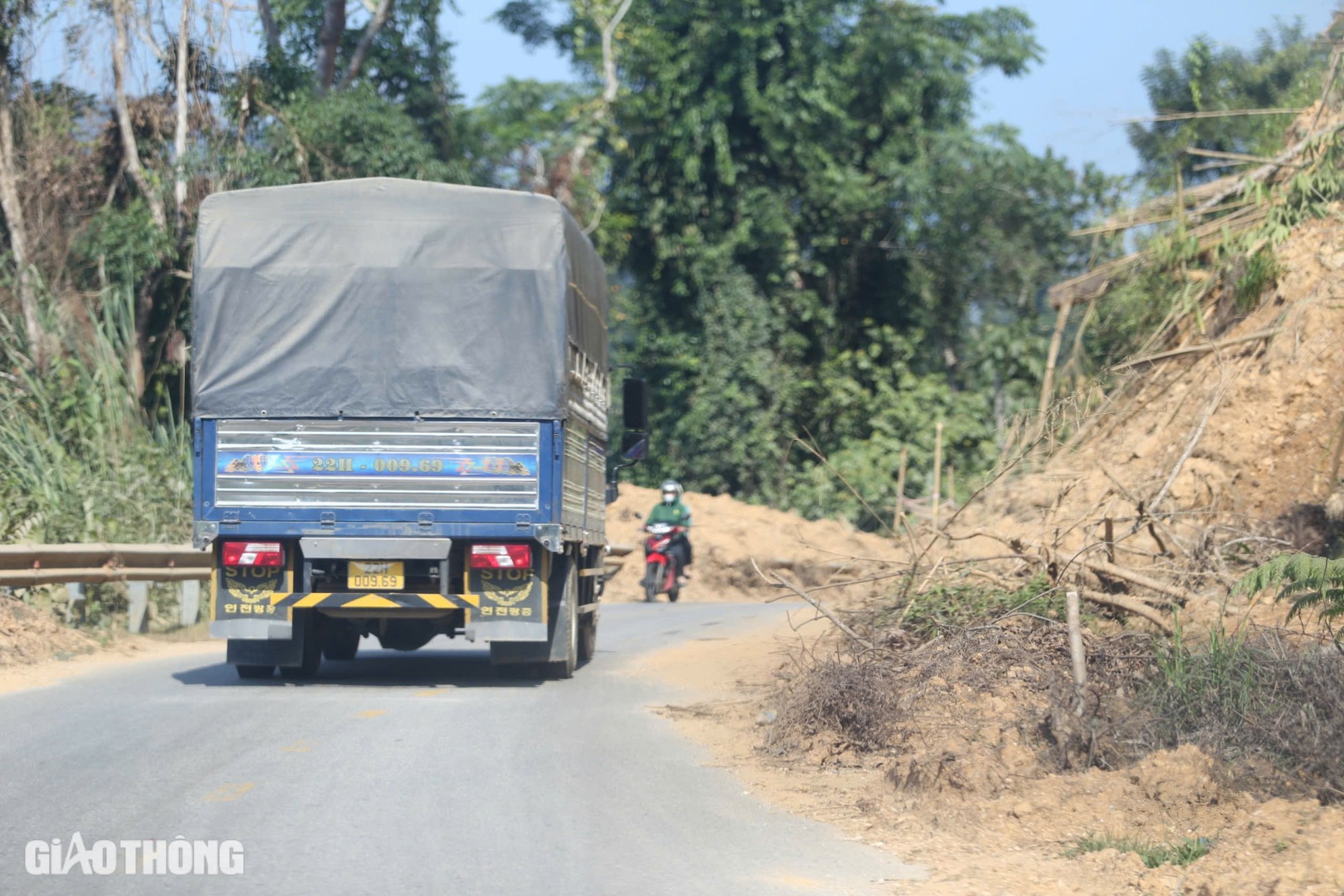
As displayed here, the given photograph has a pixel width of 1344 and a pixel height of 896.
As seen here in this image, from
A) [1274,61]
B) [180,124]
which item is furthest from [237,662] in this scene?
[1274,61]

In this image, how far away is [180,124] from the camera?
72.4ft

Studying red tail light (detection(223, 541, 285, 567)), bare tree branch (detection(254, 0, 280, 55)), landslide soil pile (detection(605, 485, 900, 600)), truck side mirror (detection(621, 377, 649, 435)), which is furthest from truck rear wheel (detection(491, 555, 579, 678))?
bare tree branch (detection(254, 0, 280, 55))

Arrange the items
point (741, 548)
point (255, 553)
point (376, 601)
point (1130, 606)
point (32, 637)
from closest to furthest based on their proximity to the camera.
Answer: point (1130, 606)
point (255, 553)
point (376, 601)
point (32, 637)
point (741, 548)

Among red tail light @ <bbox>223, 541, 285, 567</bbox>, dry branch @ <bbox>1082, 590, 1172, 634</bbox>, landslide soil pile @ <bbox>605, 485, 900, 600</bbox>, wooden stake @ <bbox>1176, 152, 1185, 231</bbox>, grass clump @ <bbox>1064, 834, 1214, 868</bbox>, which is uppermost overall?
wooden stake @ <bbox>1176, 152, 1185, 231</bbox>

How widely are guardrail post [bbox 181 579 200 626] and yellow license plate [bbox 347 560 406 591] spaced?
581 centimetres

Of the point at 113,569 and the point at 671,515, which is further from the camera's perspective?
the point at 671,515

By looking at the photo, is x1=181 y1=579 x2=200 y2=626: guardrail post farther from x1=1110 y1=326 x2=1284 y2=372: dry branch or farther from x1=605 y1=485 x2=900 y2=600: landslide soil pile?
x1=1110 y1=326 x2=1284 y2=372: dry branch

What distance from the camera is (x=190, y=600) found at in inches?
651

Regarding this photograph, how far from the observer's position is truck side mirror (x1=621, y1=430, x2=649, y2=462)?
1555 centimetres

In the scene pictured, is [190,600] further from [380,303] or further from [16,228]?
[16,228]

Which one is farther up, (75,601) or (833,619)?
(833,619)

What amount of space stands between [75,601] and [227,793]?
8475 millimetres

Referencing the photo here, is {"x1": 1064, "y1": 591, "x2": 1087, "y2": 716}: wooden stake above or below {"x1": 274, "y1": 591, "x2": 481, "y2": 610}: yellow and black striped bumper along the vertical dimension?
above

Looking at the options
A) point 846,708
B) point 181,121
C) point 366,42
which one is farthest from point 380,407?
point 366,42
